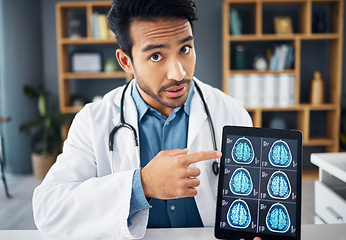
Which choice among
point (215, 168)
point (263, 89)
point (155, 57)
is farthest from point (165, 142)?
point (263, 89)

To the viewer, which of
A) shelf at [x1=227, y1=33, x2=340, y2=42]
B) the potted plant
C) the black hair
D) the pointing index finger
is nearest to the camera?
the pointing index finger

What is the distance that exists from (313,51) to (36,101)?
9.46ft

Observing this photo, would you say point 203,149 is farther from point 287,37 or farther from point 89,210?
point 287,37

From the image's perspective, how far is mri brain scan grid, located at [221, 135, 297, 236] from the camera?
0.77 m

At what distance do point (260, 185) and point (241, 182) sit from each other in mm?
44

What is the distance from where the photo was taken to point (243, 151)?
0.80 m

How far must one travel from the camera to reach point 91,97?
11.6ft

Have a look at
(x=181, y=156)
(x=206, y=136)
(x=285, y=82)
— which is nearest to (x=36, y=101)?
(x=285, y=82)

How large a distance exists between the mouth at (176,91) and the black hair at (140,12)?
18 centimetres

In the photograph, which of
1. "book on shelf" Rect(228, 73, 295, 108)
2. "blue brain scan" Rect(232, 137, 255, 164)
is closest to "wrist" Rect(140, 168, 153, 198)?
"blue brain scan" Rect(232, 137, 255, 164)

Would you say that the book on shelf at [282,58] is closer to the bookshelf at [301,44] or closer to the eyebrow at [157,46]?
the bookshelf at [301,44]

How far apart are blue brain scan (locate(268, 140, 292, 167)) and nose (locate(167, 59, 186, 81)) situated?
0.32m

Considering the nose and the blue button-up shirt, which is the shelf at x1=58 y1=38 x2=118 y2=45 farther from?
the nose

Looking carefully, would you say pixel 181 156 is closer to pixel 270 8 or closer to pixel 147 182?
pixel 147 182
